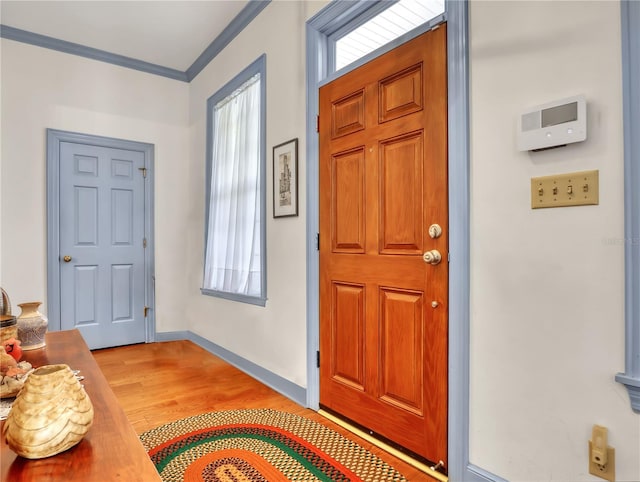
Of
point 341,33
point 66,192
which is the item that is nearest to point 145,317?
point 66,192

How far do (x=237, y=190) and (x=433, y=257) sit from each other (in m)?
2.12

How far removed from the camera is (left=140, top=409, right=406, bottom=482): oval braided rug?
166cm

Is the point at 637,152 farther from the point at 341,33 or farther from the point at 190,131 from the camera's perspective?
the point at 190,131

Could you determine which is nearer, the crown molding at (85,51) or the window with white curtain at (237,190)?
the window with white curtain at (237,190)

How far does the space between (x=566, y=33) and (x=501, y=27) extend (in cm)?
25

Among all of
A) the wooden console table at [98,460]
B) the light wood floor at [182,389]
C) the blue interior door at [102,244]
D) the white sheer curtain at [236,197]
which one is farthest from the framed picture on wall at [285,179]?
the blue interior door at [102,244]

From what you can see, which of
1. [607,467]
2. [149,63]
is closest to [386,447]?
[607,467]

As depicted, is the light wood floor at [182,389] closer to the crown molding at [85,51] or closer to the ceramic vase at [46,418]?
the ceramic vase at [46,418]

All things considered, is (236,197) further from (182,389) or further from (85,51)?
(85,51)

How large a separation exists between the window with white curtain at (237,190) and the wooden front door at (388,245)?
85 centimetres

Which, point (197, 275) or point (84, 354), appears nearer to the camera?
point (84, 354)

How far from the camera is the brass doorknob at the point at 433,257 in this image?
1.66 m

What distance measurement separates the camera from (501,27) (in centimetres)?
146

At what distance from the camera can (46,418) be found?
29.0 inches
